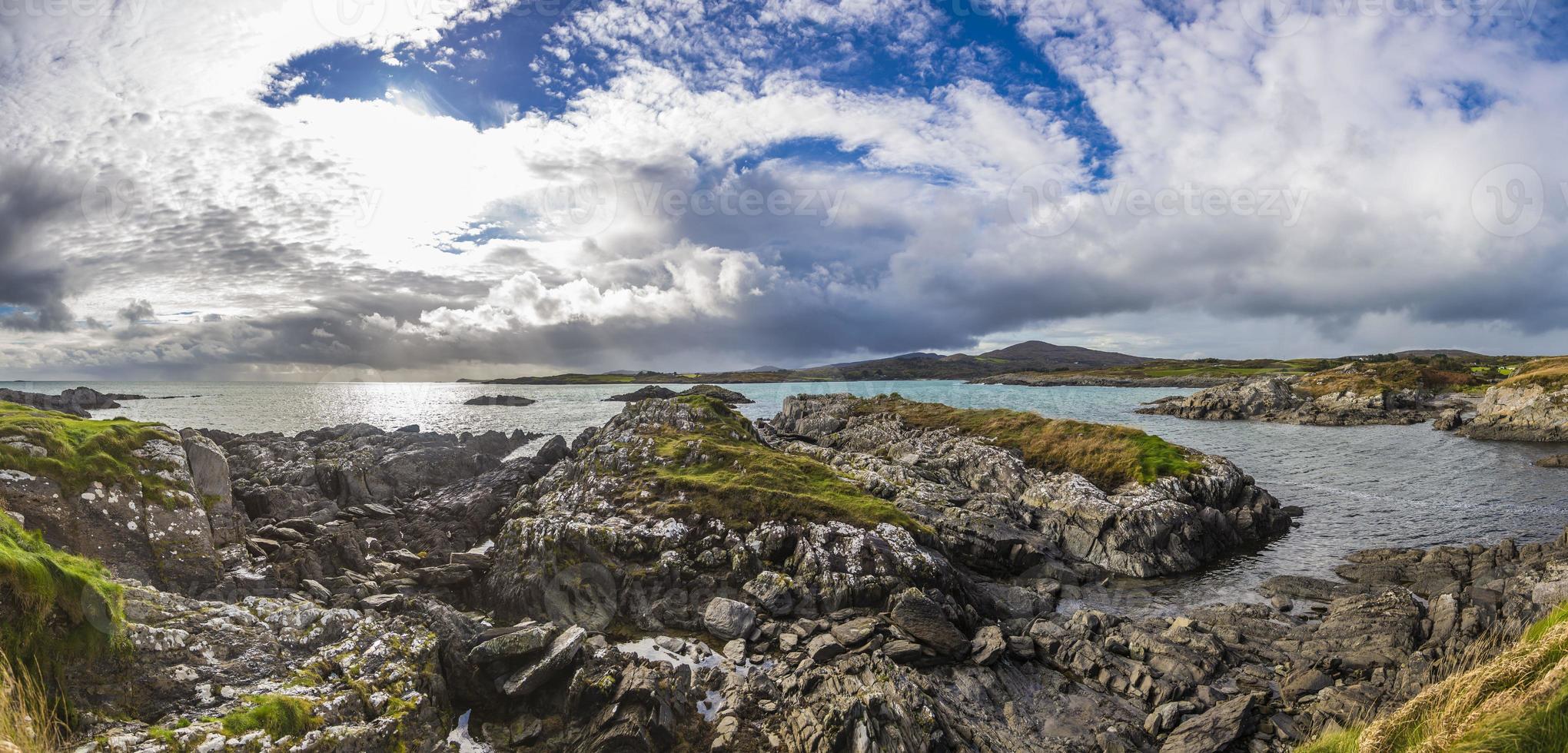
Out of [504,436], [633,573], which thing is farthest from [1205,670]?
[504,436]

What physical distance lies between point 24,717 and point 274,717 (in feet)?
11.9

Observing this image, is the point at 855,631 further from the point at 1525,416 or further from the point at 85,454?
the point at 1525,416

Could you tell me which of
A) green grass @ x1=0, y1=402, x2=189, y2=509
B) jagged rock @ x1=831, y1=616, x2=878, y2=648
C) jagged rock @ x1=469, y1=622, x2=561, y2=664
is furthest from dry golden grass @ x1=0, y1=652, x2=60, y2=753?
jagged rock @ x1=831, y1=616, x2=878, y2=648

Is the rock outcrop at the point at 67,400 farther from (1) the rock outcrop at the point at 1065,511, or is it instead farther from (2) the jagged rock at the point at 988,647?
(2) the jagged rock at the point at 988,647

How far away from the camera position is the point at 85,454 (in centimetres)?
1709

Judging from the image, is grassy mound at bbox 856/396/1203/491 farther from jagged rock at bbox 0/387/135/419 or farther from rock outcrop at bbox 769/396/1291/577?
jagged rock at bbox 0/387/135/419

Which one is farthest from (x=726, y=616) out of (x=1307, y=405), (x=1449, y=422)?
(x=1307, y=405)

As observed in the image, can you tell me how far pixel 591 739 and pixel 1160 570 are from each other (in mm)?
24103

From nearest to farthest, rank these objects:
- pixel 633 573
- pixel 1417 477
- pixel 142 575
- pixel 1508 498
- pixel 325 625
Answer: pixel 325 625 < pixel 142 575 < pixel 633 573 < pixel 1508 498 < pixel 1417 477

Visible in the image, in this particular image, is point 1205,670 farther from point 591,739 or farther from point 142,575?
point 142,575

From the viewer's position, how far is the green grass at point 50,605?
934cm

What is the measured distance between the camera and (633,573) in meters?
21.1

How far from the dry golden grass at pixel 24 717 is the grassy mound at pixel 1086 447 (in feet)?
124

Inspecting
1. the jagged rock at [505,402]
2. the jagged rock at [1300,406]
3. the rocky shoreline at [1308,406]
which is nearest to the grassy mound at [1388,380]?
the rocky shoreline at [1308,406]
